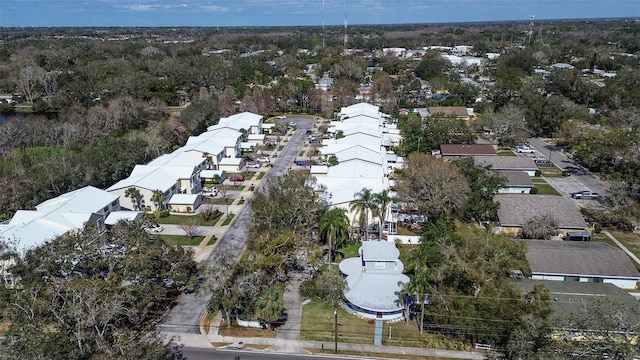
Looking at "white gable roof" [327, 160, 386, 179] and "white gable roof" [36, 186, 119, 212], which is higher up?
"white gable roof" [36, 186, 119, 212]

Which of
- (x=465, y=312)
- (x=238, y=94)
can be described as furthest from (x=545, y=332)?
(x=238, y=94)

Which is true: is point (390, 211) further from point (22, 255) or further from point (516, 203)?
point (22, 255)

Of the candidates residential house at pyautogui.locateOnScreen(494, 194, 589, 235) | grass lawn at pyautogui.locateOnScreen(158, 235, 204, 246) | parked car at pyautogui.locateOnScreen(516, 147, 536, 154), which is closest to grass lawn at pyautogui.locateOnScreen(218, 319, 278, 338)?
grass lawn at pyautogui.locateOnScreen(158, 235, 204, 246)

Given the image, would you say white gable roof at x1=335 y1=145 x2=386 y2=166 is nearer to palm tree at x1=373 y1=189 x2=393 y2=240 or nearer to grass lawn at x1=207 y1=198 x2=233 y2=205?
palm tree at x1=373 y1=189 x2=393 y2=240

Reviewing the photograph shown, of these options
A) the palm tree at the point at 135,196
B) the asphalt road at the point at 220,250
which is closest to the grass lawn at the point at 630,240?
the asphalt road at the point at 220,250

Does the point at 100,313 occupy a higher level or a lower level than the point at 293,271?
higher

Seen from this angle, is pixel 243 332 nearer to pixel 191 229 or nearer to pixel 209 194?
pixel 191 229
